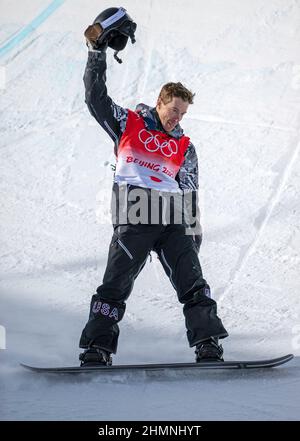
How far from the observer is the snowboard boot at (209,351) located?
4.09 metres

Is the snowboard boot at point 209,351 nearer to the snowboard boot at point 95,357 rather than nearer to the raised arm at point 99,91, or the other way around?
the snowboard boot at point 95,357

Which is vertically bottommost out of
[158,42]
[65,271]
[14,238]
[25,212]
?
[65,271]

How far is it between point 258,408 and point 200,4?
1297 cm

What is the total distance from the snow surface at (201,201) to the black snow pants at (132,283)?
35cm

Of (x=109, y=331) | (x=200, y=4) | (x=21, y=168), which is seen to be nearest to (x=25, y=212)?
(x=21, y=168)

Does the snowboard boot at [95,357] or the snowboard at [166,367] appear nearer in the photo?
the snowboard at [166,367]

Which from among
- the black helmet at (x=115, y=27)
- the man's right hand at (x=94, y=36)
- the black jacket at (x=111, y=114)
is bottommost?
the black jacket at (x=111, y=114)

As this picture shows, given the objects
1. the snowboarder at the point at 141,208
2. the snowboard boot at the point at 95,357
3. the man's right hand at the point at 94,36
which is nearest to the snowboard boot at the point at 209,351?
the snowboarder at the point at 141,208

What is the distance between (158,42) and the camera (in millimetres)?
13062

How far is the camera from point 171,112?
4.29m

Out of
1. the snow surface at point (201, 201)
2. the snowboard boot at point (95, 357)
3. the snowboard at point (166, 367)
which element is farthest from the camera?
the snowboard boot at point (95, 357)

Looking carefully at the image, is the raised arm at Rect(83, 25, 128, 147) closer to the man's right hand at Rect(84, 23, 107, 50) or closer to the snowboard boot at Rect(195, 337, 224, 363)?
the man's right hand at Rect(84, 23, 107, 50)
